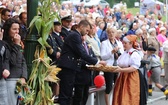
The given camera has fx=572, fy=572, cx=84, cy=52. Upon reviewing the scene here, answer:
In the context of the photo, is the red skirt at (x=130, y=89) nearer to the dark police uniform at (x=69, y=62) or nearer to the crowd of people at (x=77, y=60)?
the crowd of people at (x=77, y=60)

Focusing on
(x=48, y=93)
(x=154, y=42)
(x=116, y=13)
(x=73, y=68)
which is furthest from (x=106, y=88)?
(x=116, y=13)

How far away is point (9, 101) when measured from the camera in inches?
336

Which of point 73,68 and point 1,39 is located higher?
point 1,39

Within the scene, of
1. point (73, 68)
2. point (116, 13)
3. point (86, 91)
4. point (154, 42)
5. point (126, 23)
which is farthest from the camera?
point (116, 13)

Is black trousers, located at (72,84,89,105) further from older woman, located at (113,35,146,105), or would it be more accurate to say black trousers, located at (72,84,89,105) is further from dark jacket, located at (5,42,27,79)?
dark jacket, located at (5,42,27,79)

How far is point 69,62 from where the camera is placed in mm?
10648

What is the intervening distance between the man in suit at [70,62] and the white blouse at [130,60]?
1233 millimetres

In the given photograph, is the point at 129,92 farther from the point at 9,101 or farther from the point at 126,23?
the point at 126,23

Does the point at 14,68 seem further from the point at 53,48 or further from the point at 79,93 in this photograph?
the point at 79,93

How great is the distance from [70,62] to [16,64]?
2.20 meters

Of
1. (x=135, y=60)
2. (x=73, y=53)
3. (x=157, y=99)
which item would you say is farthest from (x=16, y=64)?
(x=157, y=99)

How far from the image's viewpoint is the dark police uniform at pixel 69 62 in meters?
10.6

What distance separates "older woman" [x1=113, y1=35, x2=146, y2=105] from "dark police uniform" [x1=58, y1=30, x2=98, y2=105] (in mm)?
1271

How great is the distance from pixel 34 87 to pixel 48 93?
0.84ft
